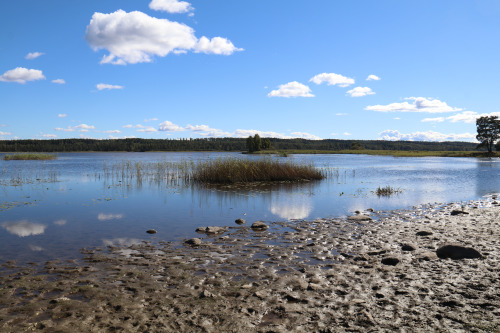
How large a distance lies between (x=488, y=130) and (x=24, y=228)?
105721 mm

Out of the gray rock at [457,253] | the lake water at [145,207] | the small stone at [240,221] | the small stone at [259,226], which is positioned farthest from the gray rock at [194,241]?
the gray rock at [457,253]

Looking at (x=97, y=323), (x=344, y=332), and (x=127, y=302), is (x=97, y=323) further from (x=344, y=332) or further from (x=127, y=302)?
(x=344, y=332)

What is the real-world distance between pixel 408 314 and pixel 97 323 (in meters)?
4.53

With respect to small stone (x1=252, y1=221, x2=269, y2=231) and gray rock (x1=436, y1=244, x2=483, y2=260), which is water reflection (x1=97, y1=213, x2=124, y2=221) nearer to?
small stone (x1=252, y1=221, x2=269, y2=231)

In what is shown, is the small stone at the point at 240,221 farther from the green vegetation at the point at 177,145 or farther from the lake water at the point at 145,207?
the green vegetation at the point at 177,145

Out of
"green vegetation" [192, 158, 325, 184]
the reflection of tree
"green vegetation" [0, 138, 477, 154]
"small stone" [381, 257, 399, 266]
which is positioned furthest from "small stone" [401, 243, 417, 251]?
"green vegetation" [0, 138, 477, 154]

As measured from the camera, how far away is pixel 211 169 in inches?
1033

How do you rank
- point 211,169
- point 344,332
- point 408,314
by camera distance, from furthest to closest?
point 211,169 → point 408,314 → point 344,332

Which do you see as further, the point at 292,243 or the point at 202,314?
the point at 292,243

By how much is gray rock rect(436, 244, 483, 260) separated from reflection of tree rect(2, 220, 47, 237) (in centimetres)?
1159

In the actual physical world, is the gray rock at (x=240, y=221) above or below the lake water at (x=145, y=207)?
above

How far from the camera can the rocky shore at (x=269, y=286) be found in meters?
4.92

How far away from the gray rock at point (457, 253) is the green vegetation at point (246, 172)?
1819 cm

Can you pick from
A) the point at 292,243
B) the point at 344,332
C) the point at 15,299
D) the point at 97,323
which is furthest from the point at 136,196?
the point at 344,332
